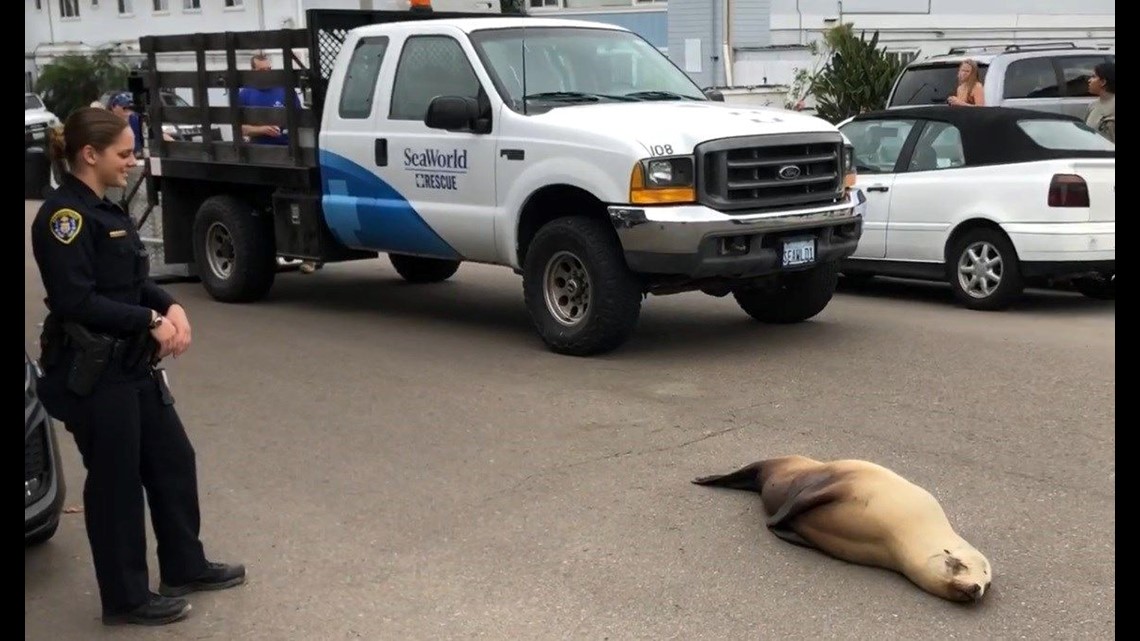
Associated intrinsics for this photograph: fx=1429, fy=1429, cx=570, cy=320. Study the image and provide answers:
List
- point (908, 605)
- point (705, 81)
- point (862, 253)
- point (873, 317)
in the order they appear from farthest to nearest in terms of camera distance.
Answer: point (705, 81), point (862, 253), point (873, 317), point (908, 605)

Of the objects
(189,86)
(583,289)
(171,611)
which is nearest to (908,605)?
(171,611)

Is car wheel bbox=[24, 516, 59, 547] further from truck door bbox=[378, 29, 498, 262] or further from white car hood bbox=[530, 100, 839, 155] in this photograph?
truck door bbox=[378, 29, 498, 262]

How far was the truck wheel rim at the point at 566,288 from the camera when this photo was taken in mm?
9203

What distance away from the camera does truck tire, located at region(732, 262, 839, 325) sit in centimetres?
992

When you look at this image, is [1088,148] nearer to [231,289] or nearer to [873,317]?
[873,317]

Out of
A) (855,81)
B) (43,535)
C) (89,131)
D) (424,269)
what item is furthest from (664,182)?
(855,81)

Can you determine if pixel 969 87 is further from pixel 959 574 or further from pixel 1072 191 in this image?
pixel 959 574

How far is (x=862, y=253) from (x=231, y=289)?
5.23m

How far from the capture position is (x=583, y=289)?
9.20m

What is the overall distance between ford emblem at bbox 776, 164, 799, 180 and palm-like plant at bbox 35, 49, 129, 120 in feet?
118

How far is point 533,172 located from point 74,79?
36.7 meters

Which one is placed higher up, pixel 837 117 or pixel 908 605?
pixel 837 117

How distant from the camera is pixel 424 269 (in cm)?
1309

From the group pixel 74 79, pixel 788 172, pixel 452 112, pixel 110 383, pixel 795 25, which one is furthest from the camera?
pixel 74 79
